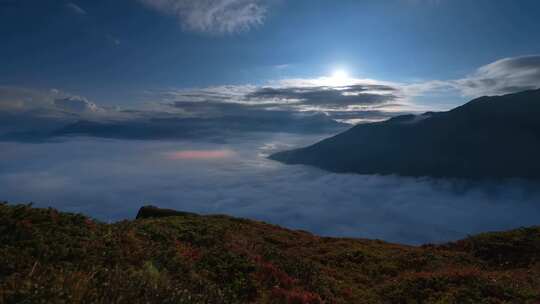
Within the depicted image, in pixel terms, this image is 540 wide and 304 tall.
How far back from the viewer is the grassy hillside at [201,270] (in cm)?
670

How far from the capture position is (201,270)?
43.3 ft

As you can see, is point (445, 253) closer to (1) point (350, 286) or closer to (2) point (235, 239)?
(1) point (350, 286)

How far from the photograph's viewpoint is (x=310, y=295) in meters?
12.5

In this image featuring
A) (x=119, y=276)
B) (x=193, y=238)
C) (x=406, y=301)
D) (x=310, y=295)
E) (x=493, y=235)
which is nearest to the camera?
(x=119, y=276)

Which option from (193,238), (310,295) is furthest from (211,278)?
(193,238)

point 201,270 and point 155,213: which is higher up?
point 201,270

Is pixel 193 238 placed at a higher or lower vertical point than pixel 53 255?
lower

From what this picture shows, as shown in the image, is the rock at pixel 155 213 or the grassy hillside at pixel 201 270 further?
the rock at pixel 155 213

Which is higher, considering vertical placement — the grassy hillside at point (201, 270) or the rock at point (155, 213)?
the grassy hillside at point (201, 270)

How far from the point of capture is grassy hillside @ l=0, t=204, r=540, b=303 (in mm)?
6695

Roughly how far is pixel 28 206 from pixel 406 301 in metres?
16.6

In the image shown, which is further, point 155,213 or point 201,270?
point 155,213

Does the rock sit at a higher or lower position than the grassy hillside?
lower

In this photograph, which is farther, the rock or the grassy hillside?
the rock
